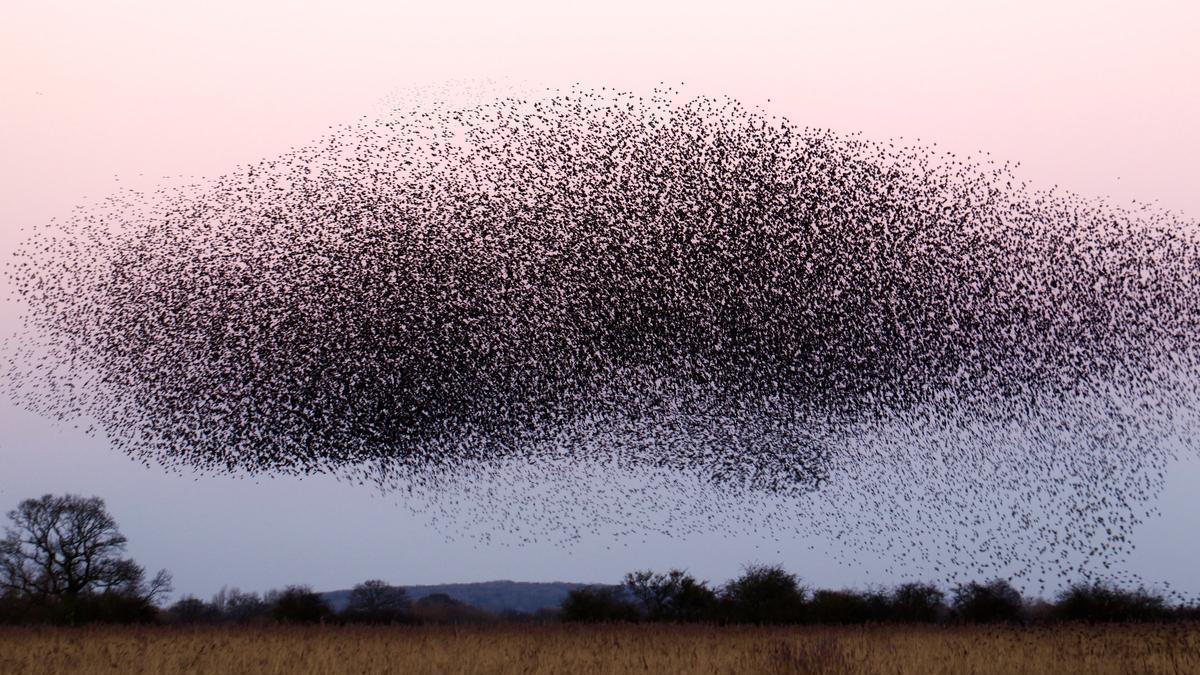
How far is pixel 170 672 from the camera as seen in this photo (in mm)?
13250

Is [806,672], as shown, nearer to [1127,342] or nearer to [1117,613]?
[1127,342]

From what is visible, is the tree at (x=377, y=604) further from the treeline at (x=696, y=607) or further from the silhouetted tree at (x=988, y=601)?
the silhouetted tree at (x=988, y=601)

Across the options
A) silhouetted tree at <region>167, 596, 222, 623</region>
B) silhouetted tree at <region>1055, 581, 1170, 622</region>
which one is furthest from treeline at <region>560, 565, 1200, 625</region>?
silhouetted tree at <region>167, 596, 222, 623</region>

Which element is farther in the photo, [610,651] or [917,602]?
[917,602]

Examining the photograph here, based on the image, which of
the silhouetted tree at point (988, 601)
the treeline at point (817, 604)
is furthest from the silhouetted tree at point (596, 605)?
the silhouetted tree at point (988, 601)

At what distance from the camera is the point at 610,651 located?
49.4 ft

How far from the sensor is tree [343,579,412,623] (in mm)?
23328

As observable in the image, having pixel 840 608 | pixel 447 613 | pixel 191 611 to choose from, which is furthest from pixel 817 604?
pixel 191 611

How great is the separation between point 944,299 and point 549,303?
6613mm

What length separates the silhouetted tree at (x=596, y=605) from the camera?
24312 mm

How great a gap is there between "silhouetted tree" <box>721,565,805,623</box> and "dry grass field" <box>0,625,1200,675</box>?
4897 millimetres

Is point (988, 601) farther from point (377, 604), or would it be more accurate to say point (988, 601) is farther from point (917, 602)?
point (377, 604)

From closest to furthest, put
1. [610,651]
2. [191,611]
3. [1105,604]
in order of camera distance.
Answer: [610,651], [1105,604], [191,611]

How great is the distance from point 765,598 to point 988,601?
433 centimetres
